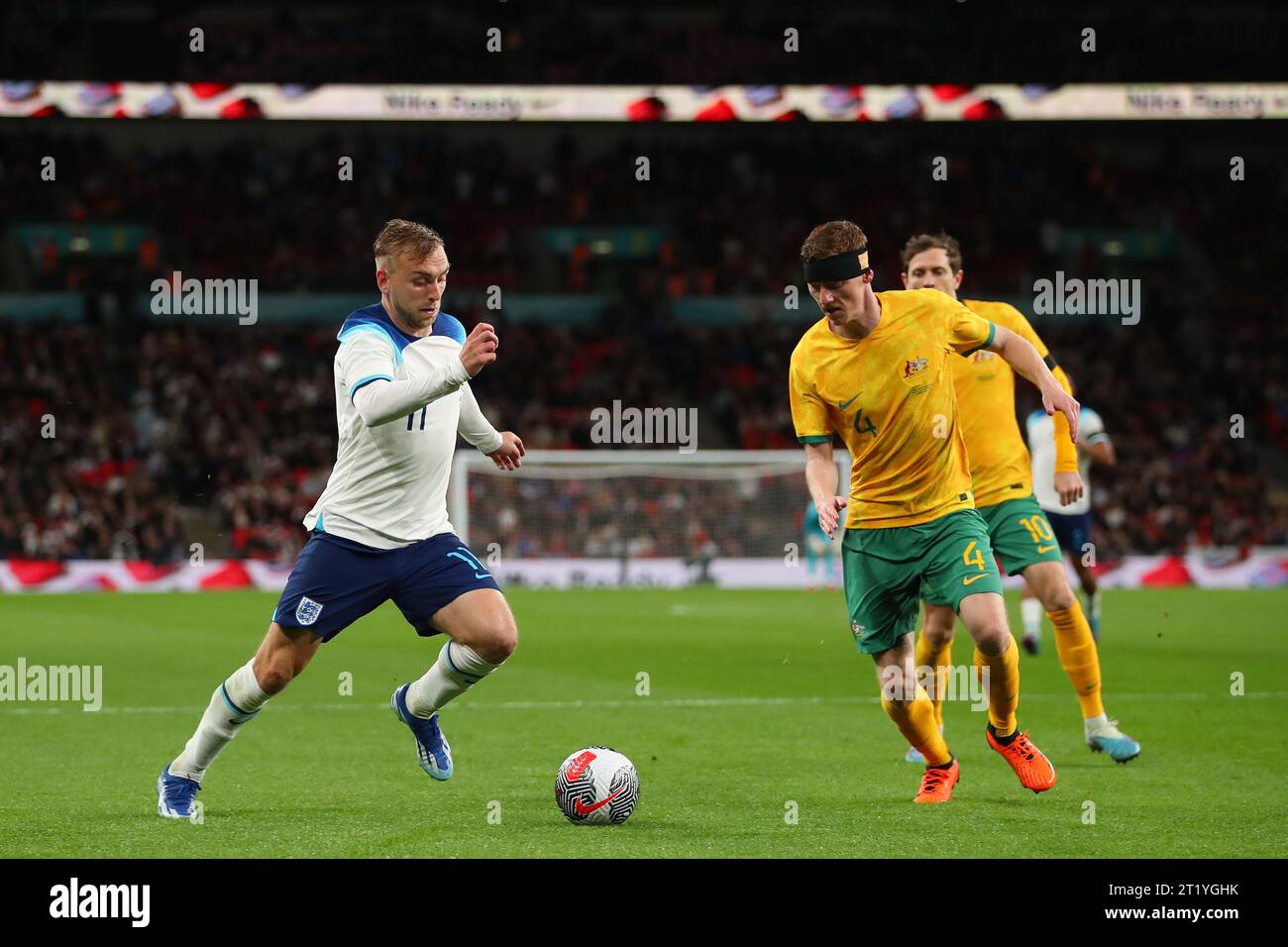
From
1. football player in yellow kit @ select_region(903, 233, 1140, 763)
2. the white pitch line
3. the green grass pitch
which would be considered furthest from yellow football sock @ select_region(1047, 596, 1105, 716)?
the white pitch line

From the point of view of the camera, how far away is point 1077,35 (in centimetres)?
3391

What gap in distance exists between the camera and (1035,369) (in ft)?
23.4

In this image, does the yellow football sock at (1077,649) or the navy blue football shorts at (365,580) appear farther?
the yellow football sock at (1077,649)

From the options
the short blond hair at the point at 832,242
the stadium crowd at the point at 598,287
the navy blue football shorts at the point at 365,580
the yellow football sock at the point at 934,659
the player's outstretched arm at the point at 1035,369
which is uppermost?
the stadium crowd at the point at 598,287

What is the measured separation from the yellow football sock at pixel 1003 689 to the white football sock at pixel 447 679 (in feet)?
7.17

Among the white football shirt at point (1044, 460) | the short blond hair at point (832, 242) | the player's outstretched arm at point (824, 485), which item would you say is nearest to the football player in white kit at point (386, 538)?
the player's outstretched arm at point (824, 485)

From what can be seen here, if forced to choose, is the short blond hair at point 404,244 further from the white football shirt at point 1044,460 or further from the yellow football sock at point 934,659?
the white football shirt at point 1044,460

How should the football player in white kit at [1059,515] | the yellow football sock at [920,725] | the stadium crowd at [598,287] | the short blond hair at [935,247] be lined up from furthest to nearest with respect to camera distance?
the stadium crowd at [598,287], the football player in white kit at [1059,515], the short blond hair at [935,247], the yellow football sock at [920,725]

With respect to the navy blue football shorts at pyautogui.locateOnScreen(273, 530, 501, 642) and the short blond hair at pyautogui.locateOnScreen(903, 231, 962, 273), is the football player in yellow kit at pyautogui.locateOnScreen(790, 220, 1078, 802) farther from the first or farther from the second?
the navy blue football shorts at pyautogui.locateOnScreen(273, 530, 501, 642)

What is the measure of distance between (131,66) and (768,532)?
15.4 metres

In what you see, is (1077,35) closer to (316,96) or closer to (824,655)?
(316,96)

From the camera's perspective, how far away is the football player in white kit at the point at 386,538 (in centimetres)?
672
